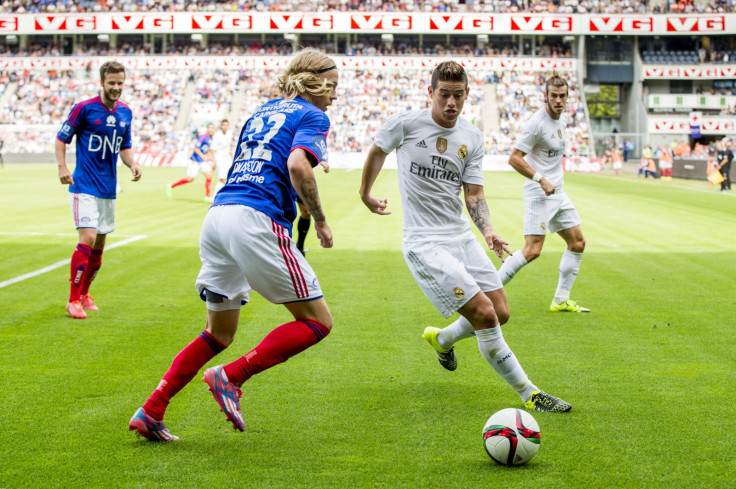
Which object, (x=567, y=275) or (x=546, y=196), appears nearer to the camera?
(x=546, y=196)

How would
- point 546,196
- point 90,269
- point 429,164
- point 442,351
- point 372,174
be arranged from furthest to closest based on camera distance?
point 546,196, point 90,269, point 442,351, point 372,174, point 429,164

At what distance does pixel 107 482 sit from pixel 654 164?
42.8m

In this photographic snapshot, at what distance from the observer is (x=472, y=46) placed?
6981 centimetres

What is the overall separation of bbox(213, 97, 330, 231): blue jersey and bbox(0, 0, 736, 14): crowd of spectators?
218ft

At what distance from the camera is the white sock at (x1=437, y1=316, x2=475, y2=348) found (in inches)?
230

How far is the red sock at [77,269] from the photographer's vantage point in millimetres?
8258

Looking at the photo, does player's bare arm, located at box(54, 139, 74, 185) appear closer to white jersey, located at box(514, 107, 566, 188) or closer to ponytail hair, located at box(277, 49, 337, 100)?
ponytail hair, located at box(277, 49, 337, 100)

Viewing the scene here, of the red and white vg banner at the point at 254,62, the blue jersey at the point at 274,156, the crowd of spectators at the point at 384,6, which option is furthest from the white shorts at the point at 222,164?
the crowd of spectators at the point at 384,6

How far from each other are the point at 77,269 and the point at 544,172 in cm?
486

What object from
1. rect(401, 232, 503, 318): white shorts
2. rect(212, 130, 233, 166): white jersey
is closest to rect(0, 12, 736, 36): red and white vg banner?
rect(212, 130, 233, 166): white jersey

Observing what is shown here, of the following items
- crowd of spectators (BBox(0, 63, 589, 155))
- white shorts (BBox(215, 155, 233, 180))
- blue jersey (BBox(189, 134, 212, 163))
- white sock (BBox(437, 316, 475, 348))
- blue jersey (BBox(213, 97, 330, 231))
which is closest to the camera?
blue jersey (BBox(213, 97, 330, 231))

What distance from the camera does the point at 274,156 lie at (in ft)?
14.8

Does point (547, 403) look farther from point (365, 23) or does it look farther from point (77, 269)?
point (365, 23)

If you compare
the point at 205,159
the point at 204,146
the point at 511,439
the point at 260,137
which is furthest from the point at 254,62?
the point at 511,439
